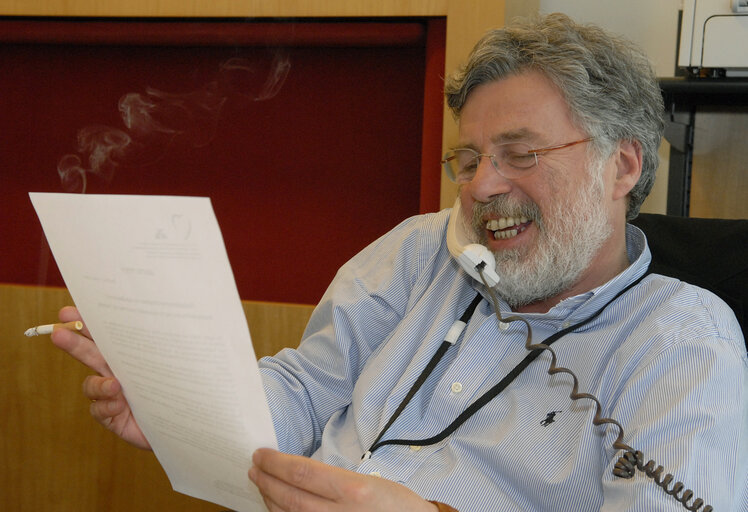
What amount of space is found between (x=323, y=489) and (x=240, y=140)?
1636mm

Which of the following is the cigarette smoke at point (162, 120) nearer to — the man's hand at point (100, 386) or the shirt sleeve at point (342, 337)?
the shirt sleeve at point (342, 337)

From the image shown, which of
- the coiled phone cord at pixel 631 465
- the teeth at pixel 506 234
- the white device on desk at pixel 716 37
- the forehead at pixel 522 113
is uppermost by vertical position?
the white device on desk at pixel 716 37

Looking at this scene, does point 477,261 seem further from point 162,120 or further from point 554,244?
point 162,120

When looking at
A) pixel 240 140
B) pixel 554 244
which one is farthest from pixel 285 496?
pixel 240 140

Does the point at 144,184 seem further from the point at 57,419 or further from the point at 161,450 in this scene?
the point at 161,450

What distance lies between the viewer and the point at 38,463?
217 cm

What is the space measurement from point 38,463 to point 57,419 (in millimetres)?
140

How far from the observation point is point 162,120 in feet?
7.88

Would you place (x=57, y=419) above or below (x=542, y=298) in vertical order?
below

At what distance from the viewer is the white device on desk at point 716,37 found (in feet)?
5.21

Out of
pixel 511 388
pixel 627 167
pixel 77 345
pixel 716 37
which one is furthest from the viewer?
pixel 716 37

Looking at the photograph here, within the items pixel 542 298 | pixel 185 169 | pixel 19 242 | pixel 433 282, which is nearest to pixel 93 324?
pixel 433 282

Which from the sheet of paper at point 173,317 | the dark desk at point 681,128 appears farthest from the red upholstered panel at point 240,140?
the sheet of paper at point 173,317

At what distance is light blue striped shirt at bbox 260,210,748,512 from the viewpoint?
38.9 inches
